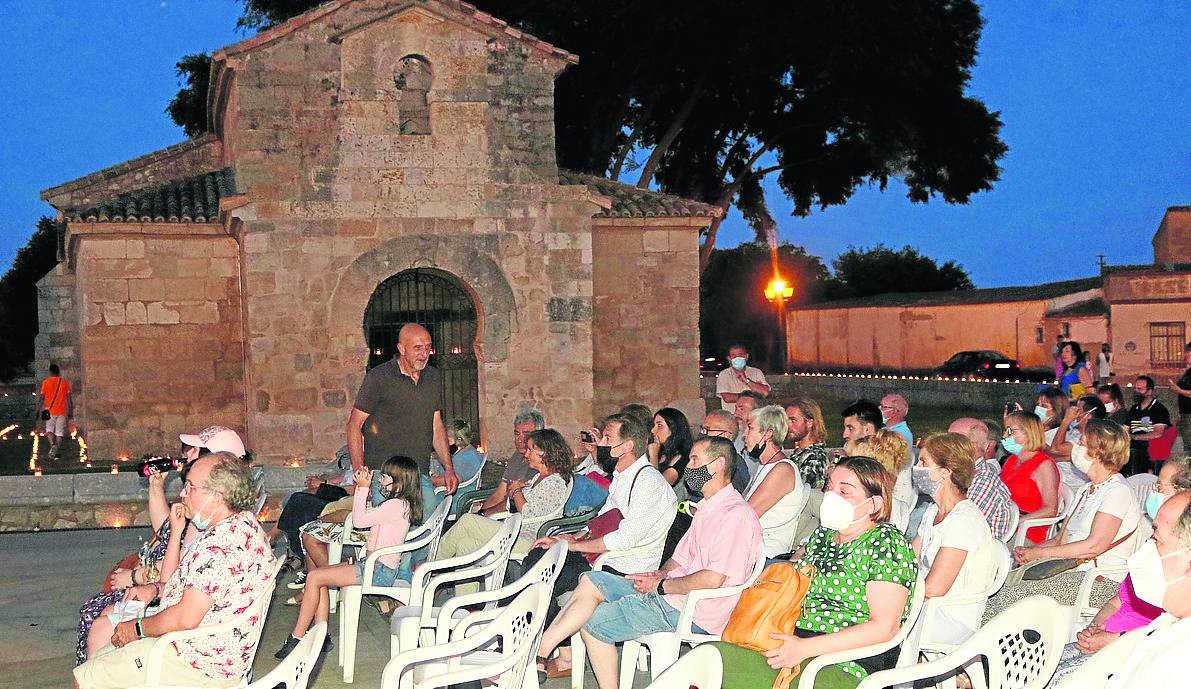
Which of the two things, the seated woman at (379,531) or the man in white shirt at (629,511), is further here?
the seated woman at (379,531)

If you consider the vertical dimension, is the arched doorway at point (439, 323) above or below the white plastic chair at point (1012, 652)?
above

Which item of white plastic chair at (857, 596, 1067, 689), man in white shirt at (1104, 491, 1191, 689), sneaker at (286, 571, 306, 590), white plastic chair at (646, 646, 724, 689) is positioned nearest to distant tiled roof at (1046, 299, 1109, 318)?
sneaker at (286, 571, 306, 590)

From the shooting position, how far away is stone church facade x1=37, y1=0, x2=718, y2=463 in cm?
1673

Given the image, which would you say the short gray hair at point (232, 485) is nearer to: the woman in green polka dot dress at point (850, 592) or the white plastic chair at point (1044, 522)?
the woman in green polka dot dress at point (850, 592)

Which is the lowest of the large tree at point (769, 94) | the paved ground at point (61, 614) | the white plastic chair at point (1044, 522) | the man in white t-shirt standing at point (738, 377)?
the paved ground at point (61, 614)

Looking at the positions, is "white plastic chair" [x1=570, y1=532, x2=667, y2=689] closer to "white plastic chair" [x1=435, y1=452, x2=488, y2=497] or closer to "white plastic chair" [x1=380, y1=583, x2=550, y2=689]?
"white plastic chair" [x1=380, y1=583, x2=550, y2=689]

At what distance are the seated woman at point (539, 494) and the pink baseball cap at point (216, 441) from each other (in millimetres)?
1349

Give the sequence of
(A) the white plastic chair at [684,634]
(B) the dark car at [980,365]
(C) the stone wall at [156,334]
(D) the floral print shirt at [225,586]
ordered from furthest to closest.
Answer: (B) the dark car at [980,365] → (C) the stone wall at [156,334] → (A) the white plastic chair at [684,634] → (D) the floral print shirt at [225,586]

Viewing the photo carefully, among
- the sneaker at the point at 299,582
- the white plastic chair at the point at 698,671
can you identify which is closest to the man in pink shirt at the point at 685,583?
the white plastic chair at the point at 698,671

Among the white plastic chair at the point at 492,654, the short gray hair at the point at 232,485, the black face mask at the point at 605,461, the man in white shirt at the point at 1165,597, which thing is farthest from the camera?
the black face mask at the point at 605,461

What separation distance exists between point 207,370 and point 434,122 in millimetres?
4861

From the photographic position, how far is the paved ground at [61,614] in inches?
268

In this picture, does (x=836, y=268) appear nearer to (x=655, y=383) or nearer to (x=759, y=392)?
(x=655, y=383)

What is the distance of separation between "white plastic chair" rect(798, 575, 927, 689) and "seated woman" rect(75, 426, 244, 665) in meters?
2.85
